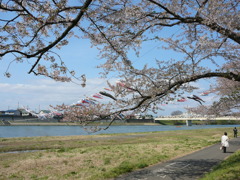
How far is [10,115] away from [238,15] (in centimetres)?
11816

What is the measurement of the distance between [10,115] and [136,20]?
116 meters

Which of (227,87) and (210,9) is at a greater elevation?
(210,9)

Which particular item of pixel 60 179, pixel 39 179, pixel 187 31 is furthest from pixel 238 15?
pixel 39 179

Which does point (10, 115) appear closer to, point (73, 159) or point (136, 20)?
point (73, 159)

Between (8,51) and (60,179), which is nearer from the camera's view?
(8,51)

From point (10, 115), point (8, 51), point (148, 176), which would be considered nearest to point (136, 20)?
point (8, 51)

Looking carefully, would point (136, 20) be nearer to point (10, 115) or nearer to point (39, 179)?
point (39, 179)

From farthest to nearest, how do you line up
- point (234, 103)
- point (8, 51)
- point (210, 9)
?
point (234, 103), point (210, 9), point (8, 51)

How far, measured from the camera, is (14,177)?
10297 millimetres

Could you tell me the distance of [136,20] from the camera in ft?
25.8

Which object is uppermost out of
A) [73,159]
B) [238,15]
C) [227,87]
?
[238,15]

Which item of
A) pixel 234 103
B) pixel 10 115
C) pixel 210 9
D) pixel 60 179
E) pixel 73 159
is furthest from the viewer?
pixel 10 115

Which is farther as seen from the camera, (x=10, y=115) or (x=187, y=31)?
(x=10, y=115)

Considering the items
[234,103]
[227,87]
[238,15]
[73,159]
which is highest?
[238,15]
